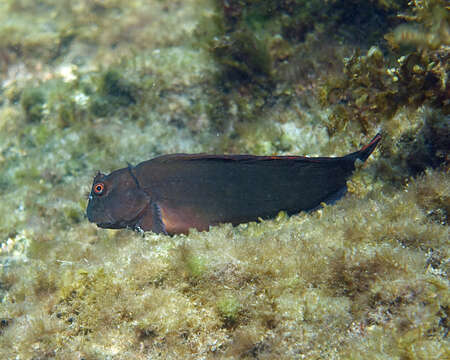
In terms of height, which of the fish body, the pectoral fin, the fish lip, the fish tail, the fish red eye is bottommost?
the fish lip

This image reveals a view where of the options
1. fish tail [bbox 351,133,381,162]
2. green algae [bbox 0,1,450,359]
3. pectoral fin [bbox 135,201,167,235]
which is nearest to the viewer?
green algae [bbox 0,1,450,359]

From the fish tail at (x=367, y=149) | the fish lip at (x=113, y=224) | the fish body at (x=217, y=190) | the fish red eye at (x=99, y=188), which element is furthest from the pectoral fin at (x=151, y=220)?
the fish tail at (x=367, y=149)

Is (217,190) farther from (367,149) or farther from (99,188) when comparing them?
(367,149)

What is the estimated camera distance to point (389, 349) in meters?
1.99

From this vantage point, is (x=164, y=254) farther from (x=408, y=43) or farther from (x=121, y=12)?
(x=121, y=12)

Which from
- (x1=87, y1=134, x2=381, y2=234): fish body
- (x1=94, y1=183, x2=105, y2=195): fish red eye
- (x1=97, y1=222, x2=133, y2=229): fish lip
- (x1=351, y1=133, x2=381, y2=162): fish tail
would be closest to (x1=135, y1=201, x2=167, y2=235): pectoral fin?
(x1=87, y1=134, x2=381, y2=234): fish body

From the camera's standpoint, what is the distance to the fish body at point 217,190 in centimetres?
348

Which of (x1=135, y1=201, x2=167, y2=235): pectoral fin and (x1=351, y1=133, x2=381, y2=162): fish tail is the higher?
(x1=351, y1=133, x2=381, y2=162): fish tail

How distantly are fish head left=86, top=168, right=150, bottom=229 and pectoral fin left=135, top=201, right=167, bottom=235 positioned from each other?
0.05 meters

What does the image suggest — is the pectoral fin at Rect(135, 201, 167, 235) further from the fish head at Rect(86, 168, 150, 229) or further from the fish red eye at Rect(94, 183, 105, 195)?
the fish red eye at Rect(94, 183, 105, 195)

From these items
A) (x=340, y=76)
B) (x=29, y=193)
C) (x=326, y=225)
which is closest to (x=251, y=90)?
(x=340, y=76)

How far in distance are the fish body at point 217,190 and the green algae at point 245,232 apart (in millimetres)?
202

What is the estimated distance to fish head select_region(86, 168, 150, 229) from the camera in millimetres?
3615

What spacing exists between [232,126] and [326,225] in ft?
10.1
